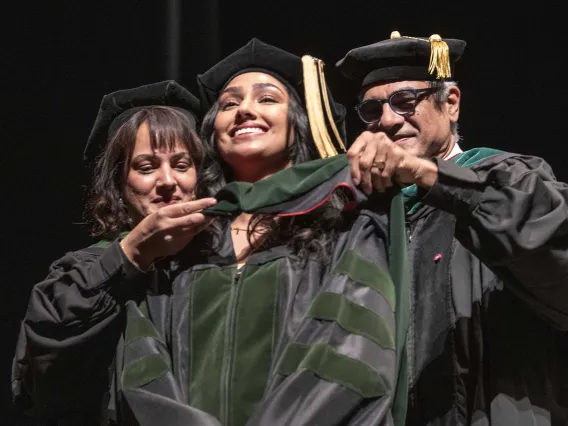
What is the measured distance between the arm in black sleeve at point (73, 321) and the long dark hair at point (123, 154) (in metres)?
0.35

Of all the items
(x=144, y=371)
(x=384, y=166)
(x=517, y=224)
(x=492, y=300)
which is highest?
(x=384, y=166)

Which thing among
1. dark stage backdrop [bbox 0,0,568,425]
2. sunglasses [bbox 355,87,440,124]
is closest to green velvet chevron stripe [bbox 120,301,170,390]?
sunglasses [bbox 355,87,440,124]

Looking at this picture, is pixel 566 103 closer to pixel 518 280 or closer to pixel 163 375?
pixel 518 280

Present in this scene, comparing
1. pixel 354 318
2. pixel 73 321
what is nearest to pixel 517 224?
pixel 354 318

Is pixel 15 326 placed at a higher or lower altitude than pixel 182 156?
lower

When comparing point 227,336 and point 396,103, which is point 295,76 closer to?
point 396,103

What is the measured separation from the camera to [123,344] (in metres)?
2.32

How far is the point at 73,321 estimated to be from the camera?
239cm

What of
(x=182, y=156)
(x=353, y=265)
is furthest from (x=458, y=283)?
(x=182, y=156)

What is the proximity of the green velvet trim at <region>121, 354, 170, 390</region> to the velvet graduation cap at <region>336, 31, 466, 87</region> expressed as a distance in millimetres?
1252

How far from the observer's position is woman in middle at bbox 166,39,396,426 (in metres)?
2.03

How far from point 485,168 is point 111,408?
46.0 inches

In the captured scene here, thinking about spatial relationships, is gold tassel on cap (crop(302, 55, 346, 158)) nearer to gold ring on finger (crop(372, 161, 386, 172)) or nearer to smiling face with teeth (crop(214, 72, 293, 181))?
smiling face with teeth (crop(214, 72, 293, 181))

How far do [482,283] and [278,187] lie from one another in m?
0.64
